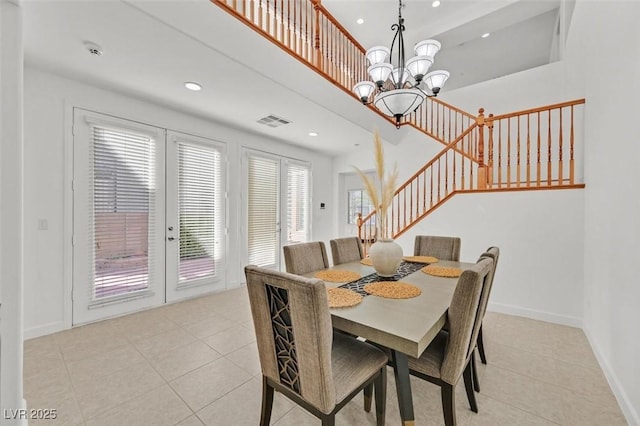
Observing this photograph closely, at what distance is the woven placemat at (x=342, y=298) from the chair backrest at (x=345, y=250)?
0.91 meters

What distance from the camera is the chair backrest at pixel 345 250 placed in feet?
8.36

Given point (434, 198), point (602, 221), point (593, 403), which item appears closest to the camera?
point (593, 403)

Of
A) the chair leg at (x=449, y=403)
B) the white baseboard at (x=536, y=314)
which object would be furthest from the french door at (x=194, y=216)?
the white baseboard at (x=536, y=314)

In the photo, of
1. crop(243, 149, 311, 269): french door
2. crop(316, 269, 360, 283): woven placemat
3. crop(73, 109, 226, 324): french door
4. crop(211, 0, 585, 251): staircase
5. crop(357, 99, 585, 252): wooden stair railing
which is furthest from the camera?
crop(243, 149, 311, 269): french door

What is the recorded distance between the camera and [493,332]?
2645 mm

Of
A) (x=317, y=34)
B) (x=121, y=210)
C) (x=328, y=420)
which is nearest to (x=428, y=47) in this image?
(x=317, y=34)

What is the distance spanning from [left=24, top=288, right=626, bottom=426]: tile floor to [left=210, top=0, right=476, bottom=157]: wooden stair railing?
3.07m

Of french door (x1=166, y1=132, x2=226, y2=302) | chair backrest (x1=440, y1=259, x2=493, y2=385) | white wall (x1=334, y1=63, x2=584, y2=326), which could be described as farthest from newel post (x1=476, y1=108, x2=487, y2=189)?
french door (x1=166, y1=132, x2=226, y2=302)

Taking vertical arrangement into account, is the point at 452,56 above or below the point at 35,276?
above

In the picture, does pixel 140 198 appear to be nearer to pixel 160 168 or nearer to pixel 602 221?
pixel 160 168

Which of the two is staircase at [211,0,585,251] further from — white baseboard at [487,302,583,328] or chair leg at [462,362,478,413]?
chair leg at [462,362,478,413]

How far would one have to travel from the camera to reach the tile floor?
1.55 metres

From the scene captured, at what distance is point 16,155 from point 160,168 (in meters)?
2.26

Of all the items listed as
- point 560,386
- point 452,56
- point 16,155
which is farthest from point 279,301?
point 452,56
